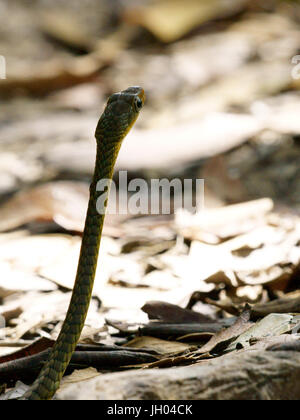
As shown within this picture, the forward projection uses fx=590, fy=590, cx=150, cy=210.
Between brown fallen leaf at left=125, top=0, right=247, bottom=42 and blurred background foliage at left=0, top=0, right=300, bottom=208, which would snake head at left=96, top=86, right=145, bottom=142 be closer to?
blurred background foliage at left=0, top=0, right=300, bottom=208

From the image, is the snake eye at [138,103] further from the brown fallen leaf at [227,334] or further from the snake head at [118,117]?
the brown fallen leaf at [227,334]

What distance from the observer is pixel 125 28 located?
24.4ft

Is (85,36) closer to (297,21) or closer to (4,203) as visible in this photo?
(297,21)

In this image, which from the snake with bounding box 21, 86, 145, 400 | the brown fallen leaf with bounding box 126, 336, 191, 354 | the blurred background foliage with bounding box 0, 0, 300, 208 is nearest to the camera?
the snake with bounding box 21, 86, 145, 400

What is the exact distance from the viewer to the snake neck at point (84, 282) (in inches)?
63.9

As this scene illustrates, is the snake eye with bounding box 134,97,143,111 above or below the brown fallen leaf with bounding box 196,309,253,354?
above

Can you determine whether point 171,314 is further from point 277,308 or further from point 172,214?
point 172,214

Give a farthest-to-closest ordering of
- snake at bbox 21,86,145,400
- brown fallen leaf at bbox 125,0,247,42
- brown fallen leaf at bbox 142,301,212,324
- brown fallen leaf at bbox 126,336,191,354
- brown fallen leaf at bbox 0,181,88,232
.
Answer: brown fallen leaf at bbox 125,0,247,42
brown fallen leaf at bbox 0,181,88,232
brown fallen leaf at bbox 142,301,212,324
brown fallen leaf at bbox 126,336,191,354
snake at bbox 21,86,145,400

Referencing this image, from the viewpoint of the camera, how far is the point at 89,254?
5.72ft

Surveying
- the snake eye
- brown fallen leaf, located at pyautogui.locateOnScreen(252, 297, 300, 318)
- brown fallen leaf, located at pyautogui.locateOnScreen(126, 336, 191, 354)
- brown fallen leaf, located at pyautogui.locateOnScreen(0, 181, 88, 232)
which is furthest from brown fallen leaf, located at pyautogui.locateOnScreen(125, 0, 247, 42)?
brown fallen leaf, located at pyautogui.locateOnScreen(126, 336, 191, 354)

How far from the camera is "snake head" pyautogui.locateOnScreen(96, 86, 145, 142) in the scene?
1885mm

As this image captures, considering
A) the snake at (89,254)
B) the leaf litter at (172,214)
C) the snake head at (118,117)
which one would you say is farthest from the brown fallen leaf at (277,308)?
the snake head at (118,117)
